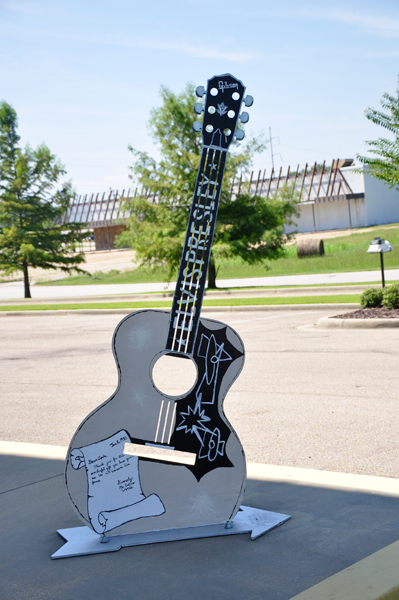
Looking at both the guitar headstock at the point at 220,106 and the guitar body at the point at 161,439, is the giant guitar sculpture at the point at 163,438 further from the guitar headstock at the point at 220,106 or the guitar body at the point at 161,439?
the guitar headstock at the point at 220,106

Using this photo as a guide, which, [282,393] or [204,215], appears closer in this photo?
[204,215]

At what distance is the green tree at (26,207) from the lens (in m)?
27.8

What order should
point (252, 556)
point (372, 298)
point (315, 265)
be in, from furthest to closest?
point (315, 265)
point (372, 298)
point (252, 556)

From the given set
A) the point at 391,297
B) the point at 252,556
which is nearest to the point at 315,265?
the point at 391,297

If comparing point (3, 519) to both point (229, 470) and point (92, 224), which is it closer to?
point (229, 470)

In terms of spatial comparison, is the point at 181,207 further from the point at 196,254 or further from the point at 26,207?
the point at 196,254

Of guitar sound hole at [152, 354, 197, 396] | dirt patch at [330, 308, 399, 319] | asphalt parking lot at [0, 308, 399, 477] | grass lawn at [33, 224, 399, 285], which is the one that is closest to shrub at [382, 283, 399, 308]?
dirt patch at [330, 308, 399, 319]

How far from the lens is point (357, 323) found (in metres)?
12.5

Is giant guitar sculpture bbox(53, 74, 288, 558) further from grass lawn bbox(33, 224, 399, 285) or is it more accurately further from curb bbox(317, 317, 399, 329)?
grass lawn bbox(33, 224, 399, 285)

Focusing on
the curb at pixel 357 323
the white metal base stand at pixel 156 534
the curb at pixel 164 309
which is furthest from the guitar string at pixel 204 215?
the curb at pixel 164 309

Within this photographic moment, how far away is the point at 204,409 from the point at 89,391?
4.74 metres

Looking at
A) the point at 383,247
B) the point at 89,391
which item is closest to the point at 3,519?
the point at 89,391

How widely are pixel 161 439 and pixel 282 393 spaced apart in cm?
399

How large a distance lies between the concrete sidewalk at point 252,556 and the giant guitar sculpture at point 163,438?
0.59 ft
